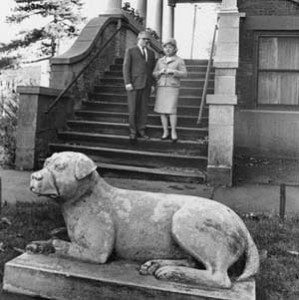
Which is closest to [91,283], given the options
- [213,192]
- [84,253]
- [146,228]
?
[84,253]

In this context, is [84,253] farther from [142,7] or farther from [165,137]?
[142,7]

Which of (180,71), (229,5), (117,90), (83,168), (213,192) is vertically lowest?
(213,192)

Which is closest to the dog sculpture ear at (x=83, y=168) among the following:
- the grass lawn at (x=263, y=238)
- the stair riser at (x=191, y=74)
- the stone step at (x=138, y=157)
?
the grass lawn at (x=263, y=238)

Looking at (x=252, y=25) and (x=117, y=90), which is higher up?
(x=252, y=25)

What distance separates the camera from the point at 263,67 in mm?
12719

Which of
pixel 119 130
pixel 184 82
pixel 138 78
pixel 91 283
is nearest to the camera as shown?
pixel 91 283

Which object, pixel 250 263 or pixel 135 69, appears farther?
pixel 135 69

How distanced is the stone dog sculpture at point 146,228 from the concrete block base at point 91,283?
74mm

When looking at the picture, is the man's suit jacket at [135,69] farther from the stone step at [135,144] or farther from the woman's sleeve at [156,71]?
the stone step at [135,144]

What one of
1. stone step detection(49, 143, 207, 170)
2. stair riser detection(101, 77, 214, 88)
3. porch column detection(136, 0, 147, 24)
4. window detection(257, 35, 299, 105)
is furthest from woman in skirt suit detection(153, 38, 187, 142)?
porch column detection(136, 0, 147, 24)

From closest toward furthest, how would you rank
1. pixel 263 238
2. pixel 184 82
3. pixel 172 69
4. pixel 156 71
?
1. pixel 263 238
2. pixel 172 69
3. pixel 156 71
4. pixel 184 82

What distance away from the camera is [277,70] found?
41.6 feet

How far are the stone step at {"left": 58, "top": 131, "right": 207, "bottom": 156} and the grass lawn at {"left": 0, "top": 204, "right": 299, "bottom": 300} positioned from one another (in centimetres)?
362

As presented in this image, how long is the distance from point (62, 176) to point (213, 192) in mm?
4656
